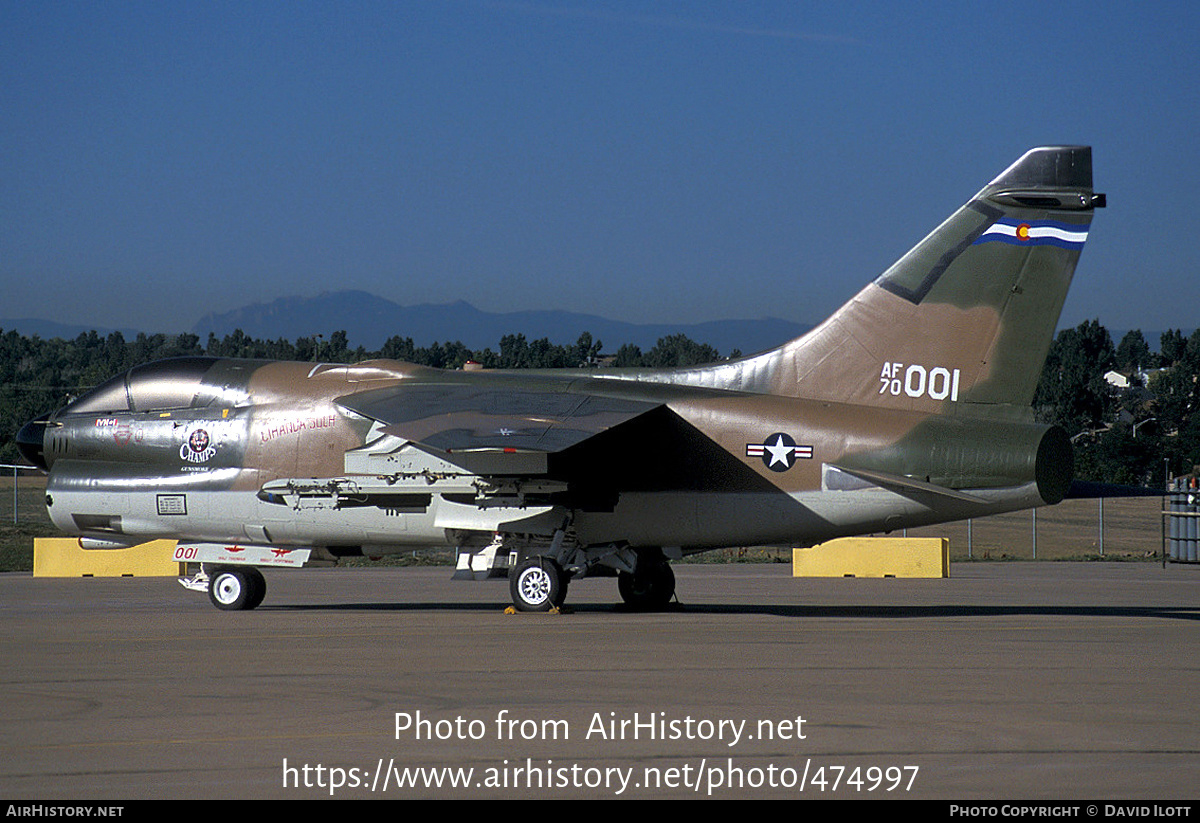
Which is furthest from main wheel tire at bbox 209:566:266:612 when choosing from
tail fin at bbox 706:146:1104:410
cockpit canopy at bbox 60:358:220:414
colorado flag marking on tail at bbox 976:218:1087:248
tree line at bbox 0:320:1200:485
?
tree line at bbox 0:320:1200:485

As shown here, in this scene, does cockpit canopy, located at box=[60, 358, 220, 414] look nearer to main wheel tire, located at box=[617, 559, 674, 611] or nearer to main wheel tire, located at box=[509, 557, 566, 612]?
main wheel tire, located at box=[509, 557, 566, 612]

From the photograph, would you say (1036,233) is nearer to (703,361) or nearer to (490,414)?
(490,414)

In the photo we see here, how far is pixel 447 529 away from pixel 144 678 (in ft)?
26.2

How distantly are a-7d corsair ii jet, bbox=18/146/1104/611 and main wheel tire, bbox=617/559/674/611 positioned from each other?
4 cm

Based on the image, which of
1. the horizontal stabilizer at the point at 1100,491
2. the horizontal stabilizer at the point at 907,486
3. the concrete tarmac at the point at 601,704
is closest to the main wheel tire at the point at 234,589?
the concrete tarmac at the point at 601,704

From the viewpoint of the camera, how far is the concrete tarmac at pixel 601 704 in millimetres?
7367

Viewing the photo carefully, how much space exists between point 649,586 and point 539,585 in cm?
236

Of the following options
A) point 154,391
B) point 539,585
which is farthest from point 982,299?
point 154,391

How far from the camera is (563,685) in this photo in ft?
Answer: 36.4

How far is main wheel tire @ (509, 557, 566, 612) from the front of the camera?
18.7 m

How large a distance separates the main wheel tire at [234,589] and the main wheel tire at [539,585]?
4372 mm

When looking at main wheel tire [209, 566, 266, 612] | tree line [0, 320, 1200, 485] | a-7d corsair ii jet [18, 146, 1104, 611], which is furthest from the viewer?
tree line [0, 320, 1200, 485]

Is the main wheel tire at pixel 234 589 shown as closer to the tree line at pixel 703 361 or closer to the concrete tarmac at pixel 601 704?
the concrete tarmac at pixel 601 704
